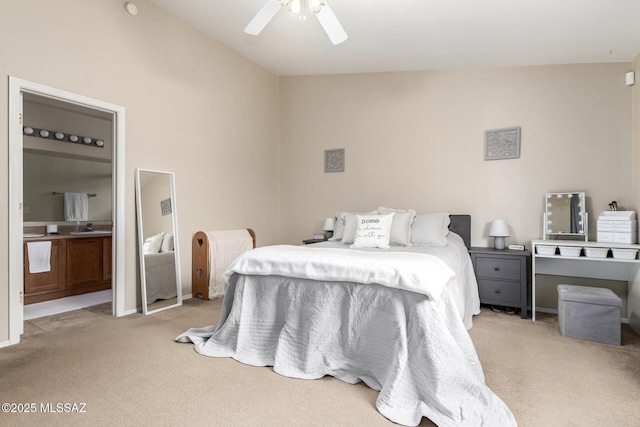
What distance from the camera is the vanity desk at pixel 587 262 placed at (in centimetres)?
294

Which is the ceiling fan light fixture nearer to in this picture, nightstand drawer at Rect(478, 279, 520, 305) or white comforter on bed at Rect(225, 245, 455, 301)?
white comforter on bed at Rect(225, 245, 455, 301)

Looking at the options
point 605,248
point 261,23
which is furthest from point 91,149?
point 605,248

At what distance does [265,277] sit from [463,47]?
2.91 m

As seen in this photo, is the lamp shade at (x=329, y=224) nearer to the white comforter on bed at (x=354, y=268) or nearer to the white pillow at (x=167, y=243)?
the white pillow at (x=167, y=243)

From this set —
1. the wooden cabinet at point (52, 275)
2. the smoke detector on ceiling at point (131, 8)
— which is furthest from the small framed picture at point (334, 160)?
the wooden cabinet at point (52, 275)

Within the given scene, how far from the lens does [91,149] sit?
5062 mm

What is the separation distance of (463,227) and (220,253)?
278 cm

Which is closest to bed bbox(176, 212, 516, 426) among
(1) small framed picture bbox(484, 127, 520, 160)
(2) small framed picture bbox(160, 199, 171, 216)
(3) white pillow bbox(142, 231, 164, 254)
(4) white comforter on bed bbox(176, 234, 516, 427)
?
(4) white comforter on bed bbox(176, 234, 516, 427)

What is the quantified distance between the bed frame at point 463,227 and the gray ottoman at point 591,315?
114 centimetres

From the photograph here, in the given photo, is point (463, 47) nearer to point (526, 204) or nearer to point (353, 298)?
point (526, 204)

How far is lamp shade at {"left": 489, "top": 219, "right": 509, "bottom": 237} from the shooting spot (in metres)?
3.56

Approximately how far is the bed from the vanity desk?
3.82 feet

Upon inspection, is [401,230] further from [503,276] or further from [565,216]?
[565,216]

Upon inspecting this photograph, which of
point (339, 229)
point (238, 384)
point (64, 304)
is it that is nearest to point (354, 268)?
point (238, 384)
